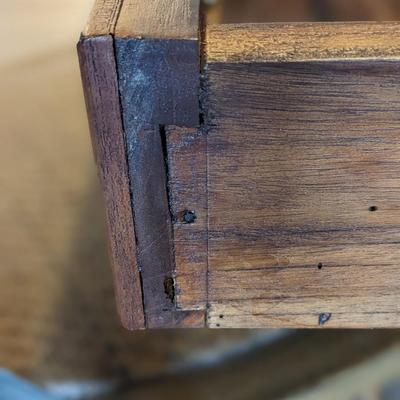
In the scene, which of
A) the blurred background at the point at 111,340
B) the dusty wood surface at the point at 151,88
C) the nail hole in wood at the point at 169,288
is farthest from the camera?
the blurred background at the point at 111,340

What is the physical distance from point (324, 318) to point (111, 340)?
0.40m

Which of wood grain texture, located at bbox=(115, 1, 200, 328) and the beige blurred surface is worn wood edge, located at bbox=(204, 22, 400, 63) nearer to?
wood grain texture, located at bbox=(115, 1, 200, 328)

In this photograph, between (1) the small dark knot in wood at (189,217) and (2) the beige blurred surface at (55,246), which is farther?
(2) the beige blurred surface at (55,246)

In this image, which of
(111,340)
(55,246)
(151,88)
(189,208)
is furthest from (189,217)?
(55,246)

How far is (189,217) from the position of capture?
0.46m

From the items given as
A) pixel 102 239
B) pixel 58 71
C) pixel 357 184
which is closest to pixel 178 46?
pixel 357 184

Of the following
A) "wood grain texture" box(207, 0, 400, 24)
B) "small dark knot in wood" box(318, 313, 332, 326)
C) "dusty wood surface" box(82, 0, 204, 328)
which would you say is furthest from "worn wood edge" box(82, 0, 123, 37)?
"wood grain texture" box(207, 0, 400, 24)

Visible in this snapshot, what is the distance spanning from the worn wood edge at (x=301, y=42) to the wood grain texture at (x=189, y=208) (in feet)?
0.20

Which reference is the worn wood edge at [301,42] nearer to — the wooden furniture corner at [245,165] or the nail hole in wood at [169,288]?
the wooden furniture corner at [245,165]

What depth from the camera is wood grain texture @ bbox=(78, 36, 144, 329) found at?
15.1 inches

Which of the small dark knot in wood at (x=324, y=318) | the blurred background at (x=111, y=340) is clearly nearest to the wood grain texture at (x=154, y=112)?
the small dark knot in wood at (x=324, y=318)

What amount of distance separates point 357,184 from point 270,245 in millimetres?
82

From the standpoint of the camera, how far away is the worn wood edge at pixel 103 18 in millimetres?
382

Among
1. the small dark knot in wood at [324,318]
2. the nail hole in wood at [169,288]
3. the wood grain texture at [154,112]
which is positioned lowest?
the small dark knot in wood at [324,318]
